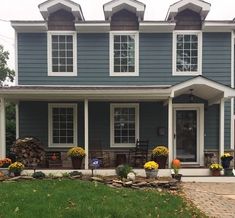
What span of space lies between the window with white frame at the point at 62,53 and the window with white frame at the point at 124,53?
1.41 meters

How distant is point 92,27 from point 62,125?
3761 mm

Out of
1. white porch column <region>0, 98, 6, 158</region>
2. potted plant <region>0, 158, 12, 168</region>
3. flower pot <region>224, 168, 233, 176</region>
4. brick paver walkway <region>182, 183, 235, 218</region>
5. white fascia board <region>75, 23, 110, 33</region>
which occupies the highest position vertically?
white fascia board <region>75, 23, 110, 33</region>

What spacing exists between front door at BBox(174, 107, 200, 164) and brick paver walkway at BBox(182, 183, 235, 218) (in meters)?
2.62

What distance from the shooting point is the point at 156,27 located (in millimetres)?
12516

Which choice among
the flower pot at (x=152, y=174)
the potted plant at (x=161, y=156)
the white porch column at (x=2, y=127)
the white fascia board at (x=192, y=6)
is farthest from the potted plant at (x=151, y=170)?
the white fascia board at (x=192, y=6)

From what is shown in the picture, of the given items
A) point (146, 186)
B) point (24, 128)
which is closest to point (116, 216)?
point (146, 186)

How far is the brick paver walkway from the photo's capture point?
6788 mm

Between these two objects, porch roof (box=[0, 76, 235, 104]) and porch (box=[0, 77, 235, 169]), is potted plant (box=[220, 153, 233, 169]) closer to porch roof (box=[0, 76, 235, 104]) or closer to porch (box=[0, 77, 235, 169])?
porch (box=[0, 77, 235, 169])

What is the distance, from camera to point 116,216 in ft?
18.9

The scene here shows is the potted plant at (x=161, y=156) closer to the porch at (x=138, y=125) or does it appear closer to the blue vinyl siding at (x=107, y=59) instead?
the porch at (x=138, y=125)

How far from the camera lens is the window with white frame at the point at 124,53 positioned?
41.8ft

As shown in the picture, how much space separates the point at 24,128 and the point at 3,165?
2.13 meters

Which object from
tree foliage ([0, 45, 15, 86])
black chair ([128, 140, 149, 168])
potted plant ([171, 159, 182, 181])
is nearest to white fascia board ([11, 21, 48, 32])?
black chair ([128, 140, 149, 168])

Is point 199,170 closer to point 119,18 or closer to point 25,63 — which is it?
point 119,18
